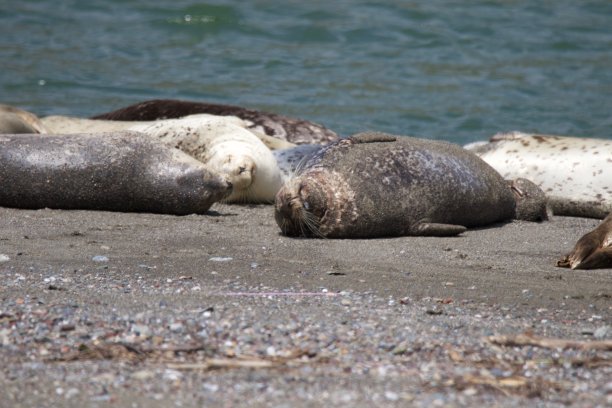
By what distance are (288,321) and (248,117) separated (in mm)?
6131

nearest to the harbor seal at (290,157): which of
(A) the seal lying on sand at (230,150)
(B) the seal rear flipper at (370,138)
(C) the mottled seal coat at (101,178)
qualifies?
(A) the seal lying on sand at (230,150)

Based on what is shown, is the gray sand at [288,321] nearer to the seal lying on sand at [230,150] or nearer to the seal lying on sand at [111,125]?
the seal lying on sand at [230,150]

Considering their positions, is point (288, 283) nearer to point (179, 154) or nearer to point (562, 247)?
point (562, 247)

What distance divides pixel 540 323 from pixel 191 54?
1419 centimetres

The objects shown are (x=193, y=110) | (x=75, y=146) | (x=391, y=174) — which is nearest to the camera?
(x=391, y=174)

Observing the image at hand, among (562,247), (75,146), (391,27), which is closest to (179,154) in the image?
(75,146)

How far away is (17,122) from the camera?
27.6ft

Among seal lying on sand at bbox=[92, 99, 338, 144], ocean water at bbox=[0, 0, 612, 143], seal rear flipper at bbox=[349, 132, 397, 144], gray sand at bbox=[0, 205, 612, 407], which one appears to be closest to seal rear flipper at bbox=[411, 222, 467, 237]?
gray sand at bbox=[0, 205, 612, 407]

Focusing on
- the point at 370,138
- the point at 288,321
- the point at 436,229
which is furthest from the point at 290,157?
the point at 288,321

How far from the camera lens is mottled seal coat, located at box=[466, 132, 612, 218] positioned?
7578 millimetres

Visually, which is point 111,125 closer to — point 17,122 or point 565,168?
point 17,122

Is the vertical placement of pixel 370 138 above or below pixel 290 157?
above

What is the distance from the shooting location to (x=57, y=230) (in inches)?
236

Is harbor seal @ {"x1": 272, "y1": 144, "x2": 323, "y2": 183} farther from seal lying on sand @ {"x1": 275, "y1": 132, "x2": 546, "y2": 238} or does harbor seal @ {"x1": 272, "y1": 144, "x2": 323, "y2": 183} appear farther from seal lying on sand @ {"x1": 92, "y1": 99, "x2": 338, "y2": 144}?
seal lying on sand @ {"x1": 275, "y1": 132, "x2": 546, "y2": 238}
